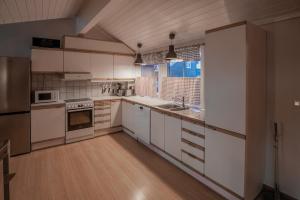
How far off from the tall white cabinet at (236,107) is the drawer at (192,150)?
122mm

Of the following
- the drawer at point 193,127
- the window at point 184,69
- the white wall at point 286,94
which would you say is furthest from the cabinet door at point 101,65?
the white wall at point 286,94

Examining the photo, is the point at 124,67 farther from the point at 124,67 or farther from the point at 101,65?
the point at 101,65

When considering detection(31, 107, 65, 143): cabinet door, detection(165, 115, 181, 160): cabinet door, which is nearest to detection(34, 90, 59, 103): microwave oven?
detection(31, 107, 65, 143): cabinet door

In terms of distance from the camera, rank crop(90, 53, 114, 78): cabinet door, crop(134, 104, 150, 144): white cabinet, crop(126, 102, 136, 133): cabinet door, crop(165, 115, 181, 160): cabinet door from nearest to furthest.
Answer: crop(165, 115, 181, 160): cabinet door, crop(134, 104, 150, 144): white cabinet, crop(126, 102, 136, 133): cabinet door, crop(90, 53, 114, 78): cabinet door

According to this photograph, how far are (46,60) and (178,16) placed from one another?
9.19 feet

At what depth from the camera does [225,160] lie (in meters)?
2.08

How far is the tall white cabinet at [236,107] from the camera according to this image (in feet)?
6.13

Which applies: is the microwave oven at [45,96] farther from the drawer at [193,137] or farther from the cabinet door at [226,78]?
the cabinet door at [226,78]

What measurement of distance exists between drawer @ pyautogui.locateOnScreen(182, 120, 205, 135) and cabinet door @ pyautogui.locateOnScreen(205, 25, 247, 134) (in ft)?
0.58

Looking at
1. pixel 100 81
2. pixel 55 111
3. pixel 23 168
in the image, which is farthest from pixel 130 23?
pixel 23 168

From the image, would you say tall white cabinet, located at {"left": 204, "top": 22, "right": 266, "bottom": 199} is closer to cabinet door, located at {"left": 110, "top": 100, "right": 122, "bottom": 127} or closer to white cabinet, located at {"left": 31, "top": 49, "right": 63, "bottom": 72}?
cabinet door, located at {"left": 110, "top": 100, "right": 122, "bottom": 127}

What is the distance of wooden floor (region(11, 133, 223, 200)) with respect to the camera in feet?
7.36

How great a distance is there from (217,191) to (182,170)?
0.64 m

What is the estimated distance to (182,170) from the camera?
279 cm
